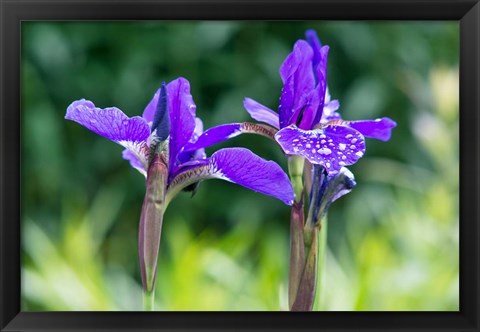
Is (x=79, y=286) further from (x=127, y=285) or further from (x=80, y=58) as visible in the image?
(x=80, y=58)

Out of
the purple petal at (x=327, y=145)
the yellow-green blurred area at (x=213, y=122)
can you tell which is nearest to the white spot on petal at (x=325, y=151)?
the purple petal at (x=327, y=145)

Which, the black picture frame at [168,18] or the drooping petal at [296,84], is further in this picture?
the black picture frame at [168,18]


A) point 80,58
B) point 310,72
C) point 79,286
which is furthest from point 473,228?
point 80,58

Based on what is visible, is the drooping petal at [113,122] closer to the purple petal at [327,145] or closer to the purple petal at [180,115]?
the purple petal at [180,115]

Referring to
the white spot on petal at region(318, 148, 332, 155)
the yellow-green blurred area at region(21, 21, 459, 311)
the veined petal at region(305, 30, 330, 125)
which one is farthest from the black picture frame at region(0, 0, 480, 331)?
the yellow-green blurred area at region(21, 21, 459, 311)

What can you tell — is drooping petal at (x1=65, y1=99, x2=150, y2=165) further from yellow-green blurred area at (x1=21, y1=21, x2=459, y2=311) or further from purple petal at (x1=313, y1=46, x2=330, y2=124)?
yellow-green blurred area at (x1=21, y1=21, x2=459, y2=311)
